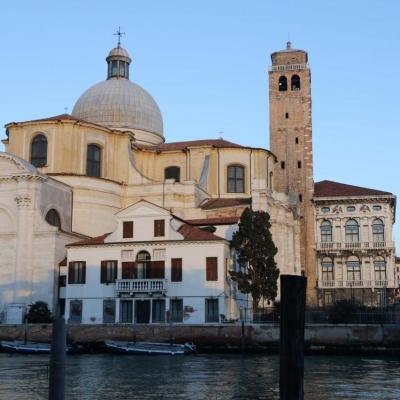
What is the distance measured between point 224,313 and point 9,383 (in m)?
17.9

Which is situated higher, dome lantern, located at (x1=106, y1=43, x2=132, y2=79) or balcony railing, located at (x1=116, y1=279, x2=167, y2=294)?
dome lantern, located at (x1=106, y1=43, x2=132, y2=79)

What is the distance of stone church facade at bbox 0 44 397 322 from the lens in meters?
41.6

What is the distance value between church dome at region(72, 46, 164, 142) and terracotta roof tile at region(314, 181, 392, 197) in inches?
580

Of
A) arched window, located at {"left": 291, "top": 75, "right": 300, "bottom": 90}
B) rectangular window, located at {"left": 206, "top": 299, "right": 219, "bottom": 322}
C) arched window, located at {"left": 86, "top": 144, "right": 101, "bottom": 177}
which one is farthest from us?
arched window, located at {"left": 291, "top": 75, "right": 300, "bottom": 90}

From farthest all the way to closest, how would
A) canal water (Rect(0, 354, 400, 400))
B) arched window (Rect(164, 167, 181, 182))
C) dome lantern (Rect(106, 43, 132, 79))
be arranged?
1. dome lantern (Rect(106, 43, 132, 79))
2. arched window (Rect(164, 167, 181, 182))
3. canal water (Rect(0, 354, 400, 400))

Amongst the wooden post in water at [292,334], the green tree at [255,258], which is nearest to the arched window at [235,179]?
the green tree at [255,258]

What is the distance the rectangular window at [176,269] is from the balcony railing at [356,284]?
21.8 metres

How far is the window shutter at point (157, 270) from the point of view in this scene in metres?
37.2

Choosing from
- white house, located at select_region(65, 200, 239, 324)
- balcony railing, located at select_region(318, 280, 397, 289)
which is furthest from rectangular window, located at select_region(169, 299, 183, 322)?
balcony railing, located at select_region(318, 280, 397, 289)

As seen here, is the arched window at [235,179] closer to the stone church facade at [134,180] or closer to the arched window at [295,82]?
the stone church facade at [134,180]

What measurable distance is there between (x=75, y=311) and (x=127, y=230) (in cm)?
548

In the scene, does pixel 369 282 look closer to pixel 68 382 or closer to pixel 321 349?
pixel 321 349

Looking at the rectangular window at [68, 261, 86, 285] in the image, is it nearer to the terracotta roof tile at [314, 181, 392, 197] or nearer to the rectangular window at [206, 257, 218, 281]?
the rectangular window at [206, 257, 218, 281]

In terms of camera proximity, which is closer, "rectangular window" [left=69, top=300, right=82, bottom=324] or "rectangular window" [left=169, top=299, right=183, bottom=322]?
"rectangular window" [left=169, top=299, right=183, bottom=322]
